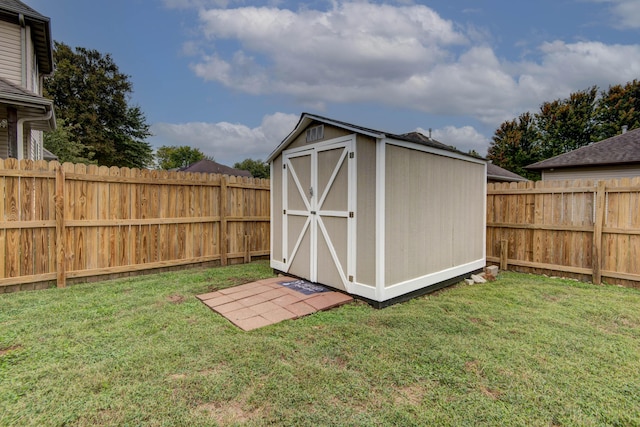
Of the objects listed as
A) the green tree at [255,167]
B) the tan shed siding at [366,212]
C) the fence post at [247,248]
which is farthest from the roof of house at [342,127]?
the green tree at [255,167]

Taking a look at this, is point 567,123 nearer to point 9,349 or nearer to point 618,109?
point 618,109

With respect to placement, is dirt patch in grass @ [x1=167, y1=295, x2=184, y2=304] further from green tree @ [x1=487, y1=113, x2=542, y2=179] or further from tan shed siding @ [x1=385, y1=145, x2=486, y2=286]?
green tree @ [x1=487, y1=113, x2=542, y2=179]

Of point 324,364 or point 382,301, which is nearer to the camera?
point 324,364

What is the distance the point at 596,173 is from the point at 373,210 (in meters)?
11.9

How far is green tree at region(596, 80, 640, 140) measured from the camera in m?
21.7

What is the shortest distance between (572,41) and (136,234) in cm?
1685

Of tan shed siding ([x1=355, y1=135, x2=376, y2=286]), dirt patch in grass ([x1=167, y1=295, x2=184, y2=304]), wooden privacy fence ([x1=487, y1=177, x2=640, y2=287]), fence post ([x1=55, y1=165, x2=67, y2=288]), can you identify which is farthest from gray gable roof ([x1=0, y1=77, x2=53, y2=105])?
wooden privacy fence ([x1=487, y1=177, x2=640, y2=287])

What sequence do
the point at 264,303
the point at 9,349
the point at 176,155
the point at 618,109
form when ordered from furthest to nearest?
the point at 176,155 < the point at 618,109 < the point at 264,303 < the point at 9,349

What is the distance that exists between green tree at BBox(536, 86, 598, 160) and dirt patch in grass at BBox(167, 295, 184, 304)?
95.6ft

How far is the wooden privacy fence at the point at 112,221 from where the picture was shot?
4238 mm

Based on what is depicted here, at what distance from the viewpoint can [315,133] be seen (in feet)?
15.2

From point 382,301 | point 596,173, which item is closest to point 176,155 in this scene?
point 596,173

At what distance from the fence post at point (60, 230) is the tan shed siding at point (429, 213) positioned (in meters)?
4.64

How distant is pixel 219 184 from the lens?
6.16 meters
